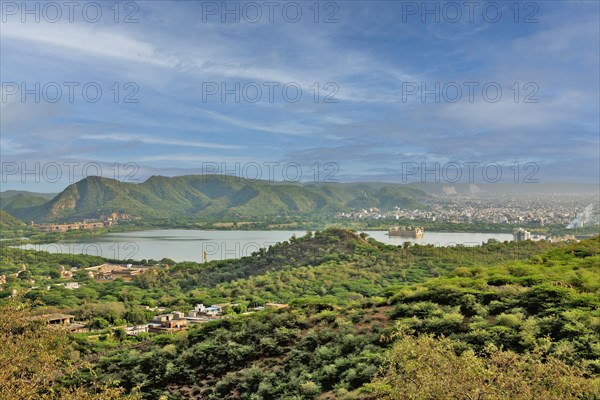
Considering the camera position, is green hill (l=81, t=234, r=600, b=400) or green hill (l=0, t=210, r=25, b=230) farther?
green hill (l=0, t=210, r=25, b=230)

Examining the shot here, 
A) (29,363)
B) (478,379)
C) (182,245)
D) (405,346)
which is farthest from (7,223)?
(478,379)

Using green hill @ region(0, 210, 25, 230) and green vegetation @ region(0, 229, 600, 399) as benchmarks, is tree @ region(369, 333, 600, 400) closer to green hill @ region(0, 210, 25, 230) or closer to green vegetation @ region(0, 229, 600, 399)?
green vegetation @ region(0, 229, 600, 399)

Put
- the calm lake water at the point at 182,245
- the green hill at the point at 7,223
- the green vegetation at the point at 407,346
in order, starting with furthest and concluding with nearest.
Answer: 1. the green hill at the point at 7,223
2. the calm lake water at the point at 182,245
3. the green vegetation at the point at 407,346

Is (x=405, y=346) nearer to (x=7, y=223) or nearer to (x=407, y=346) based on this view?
(x=407, y=346)

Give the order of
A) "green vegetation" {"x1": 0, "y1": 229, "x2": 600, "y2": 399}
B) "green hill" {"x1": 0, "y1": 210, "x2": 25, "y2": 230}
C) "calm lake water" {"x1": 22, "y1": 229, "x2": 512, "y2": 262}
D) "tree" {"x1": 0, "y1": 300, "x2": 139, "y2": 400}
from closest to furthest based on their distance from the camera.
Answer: "green vegetation" {"x1": 0, "y1": 229, "x2": 600, "y2": 399}
"tree" {"x1": 0, "y1": 300, "x2": 139, "y2": 400}
"calm lake water" {"x1": 22, "y1": 229, "x2": 512, "y2": 262}
"green hill" {"x1": 0, "y1": 210, "x2": 25, "y2": 230}

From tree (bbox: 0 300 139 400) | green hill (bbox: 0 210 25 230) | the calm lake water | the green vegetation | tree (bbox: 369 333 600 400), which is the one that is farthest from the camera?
green hill (bbox: 0 210 25 230)

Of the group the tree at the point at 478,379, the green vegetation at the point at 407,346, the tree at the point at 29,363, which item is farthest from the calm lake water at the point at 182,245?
the tree at the point at 478,379

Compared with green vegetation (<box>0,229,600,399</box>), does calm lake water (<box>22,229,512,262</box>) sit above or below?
below

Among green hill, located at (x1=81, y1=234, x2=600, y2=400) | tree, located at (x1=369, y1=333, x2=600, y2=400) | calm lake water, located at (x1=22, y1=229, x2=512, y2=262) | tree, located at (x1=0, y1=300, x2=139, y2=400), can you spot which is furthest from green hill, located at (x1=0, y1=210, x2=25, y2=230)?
tree, located at (x1=369, y1=333, x2=600, y2=400)

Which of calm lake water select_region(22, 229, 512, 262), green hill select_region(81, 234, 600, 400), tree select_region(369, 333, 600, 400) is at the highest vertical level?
tree select_region(369, 333, 600, 400)

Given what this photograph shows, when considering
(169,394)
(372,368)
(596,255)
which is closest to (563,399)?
(372,368)

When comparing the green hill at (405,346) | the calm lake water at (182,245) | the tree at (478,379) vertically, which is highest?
the tree at (478,379)

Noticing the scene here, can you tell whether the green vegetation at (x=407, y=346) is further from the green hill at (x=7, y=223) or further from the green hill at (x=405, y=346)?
the green hill at (x=7, y=223)
